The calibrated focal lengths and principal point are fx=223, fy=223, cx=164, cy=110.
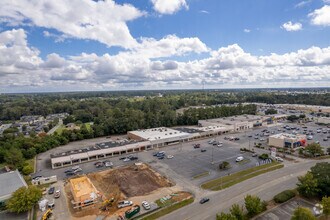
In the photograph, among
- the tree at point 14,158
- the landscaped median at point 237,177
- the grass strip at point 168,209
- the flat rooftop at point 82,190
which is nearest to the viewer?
A: the grass strip at point 168,209

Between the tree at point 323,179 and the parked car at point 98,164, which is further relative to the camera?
the parked car at point 98,164

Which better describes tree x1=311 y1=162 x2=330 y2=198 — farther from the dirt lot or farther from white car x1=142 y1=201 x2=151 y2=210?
white car x1=142 y1=201 x2=151 y2=210

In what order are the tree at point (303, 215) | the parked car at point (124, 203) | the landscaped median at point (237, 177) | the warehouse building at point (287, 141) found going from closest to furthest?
the tree at point (303, 215)
the parked car at point (124, 203)
the landscaped median at point (237, 177)
the warehouse building at point (287, 141)

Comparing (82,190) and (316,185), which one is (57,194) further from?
(316,185)

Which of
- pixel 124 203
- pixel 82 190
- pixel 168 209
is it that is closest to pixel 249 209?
pixel 168 209

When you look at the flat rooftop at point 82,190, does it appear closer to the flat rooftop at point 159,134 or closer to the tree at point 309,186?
the flat rooftop at point 159,134

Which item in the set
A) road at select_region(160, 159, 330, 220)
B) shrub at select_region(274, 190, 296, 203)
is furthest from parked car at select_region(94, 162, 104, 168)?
shrub at select_region(274, 190, 296, 203)

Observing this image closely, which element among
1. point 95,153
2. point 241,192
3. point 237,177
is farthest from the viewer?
point 95,153

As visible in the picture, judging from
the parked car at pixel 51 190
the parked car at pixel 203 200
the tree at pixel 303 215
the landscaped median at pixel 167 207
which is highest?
the tree at pixel 303 215

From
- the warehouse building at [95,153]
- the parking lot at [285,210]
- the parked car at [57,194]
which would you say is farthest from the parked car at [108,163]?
the parking lot at [285,210]
